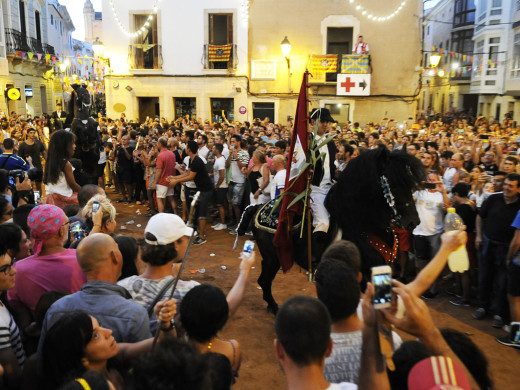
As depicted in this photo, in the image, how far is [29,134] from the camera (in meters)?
Result: 10.2

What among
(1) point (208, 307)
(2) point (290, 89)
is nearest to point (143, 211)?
(1) point (208, 307)

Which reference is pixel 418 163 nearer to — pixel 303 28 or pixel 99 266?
pixel 99 266

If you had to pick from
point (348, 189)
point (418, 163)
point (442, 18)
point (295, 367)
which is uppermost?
point (442, 18)

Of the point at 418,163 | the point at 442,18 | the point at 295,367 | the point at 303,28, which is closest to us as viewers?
the point at 295,367

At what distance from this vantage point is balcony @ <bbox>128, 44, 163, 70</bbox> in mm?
19922

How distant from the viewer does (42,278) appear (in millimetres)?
3104

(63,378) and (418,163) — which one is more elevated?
(418,163)

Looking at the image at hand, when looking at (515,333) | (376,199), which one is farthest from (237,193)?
(515,333)

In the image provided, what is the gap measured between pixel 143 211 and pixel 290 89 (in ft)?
35.0

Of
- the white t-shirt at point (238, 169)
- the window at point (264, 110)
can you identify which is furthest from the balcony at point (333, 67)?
the white t-shirt at point (238, 169)

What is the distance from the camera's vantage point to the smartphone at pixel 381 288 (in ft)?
5.87

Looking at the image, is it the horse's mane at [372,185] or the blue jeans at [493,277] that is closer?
the horse's mane at [372,185]

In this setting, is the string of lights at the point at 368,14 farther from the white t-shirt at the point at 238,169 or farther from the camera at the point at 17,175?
the camera at the point at 17,175

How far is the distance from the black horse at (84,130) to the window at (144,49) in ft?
39.0
